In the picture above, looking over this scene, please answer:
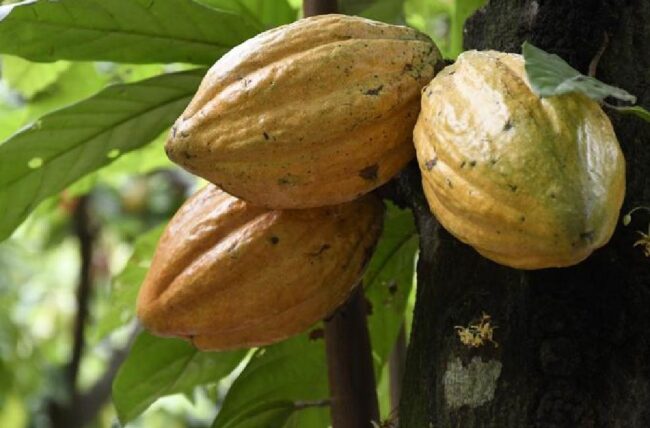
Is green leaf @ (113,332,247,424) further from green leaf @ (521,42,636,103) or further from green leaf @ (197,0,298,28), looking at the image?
green leaf @ (521,42,636,103)

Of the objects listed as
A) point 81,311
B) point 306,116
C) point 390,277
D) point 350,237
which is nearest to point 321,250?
point 350,237

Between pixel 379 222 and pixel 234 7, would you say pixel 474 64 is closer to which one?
pixel 379 222

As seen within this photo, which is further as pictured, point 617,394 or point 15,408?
point 15,408

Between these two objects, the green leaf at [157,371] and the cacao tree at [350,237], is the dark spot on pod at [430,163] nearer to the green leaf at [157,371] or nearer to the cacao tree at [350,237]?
the cacao tree at [350,237]

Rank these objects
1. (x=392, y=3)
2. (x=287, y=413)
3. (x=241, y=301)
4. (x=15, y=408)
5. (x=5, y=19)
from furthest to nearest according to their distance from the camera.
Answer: (x=15, y=408) → (x=392, y=3) → (x=287, y=413) → (x=5, y=19) → (x=241, y=301)

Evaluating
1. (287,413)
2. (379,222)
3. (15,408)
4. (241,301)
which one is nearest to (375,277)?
(287,413)

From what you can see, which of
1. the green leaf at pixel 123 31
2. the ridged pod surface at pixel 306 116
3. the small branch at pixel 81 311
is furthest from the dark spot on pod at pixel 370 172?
the small branch at pixel 81 311
